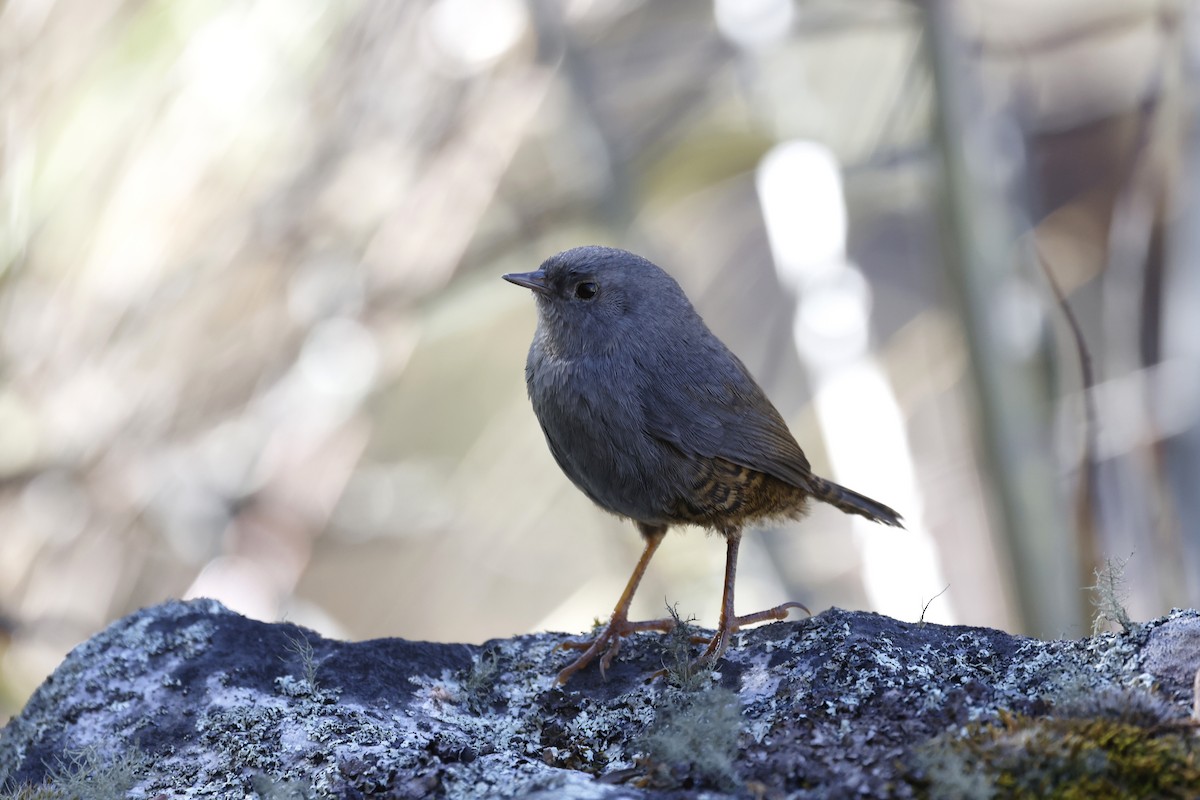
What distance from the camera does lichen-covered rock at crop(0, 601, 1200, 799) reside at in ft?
6.52

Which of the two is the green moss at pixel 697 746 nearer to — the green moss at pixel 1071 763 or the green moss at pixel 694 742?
the green moss at pixel 694 742

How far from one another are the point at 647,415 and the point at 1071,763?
1.57m

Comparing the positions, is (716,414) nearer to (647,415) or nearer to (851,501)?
(647,415)

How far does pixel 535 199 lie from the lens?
7.23m

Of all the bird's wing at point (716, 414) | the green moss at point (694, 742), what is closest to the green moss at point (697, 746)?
the green moss at point (694, 742)

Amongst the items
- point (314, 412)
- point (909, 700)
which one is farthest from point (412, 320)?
point (909, 700)

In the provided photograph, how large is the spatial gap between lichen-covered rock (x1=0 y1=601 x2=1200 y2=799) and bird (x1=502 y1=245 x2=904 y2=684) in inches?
10.7

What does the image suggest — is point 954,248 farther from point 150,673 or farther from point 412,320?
point 150,673

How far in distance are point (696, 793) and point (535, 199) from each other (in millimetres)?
5677

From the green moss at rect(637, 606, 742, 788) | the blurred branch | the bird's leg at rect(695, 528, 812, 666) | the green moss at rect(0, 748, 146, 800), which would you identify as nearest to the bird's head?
the bird's leg at rect(695, 528, 812, 666)

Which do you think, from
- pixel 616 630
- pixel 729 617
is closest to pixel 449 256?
pixel 616 630

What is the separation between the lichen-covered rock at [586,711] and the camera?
1988mm

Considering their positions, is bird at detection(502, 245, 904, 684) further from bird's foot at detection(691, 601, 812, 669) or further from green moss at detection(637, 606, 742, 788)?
green moss at detection(637, 606, 742, 788)

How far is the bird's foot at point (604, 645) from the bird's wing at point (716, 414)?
535 mm
